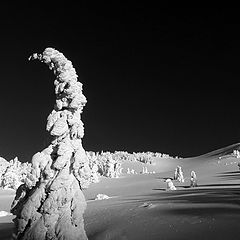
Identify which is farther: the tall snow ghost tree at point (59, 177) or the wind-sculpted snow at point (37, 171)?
the wind-sculpted snow at point (37, 171)

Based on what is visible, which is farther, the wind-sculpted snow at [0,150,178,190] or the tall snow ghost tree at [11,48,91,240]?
the wind-sculpted snow at [0,150,178,190]

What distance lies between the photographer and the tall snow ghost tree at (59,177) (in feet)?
43.8

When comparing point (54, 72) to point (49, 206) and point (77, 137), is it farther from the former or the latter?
point (49, 206)

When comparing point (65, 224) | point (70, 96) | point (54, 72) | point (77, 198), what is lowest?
point (65, 224)

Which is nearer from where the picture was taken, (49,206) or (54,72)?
(49,206)

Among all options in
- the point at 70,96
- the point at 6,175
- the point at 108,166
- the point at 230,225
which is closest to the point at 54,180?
the point at 70,96

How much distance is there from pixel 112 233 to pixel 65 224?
877cm

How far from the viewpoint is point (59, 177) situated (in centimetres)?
1373

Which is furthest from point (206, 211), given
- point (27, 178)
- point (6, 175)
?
point (6, 175)

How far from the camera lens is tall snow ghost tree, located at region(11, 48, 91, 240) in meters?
13.4

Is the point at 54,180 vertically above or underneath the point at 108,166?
underneath

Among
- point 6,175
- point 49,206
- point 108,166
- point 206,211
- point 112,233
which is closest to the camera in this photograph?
point 49,206

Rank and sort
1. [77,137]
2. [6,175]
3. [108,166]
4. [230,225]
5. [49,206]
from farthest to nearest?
1. [108,166]
2. [6,175]
3. [230,225]
4. [77,137]
5. [49,206]

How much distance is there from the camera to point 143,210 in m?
28.2
